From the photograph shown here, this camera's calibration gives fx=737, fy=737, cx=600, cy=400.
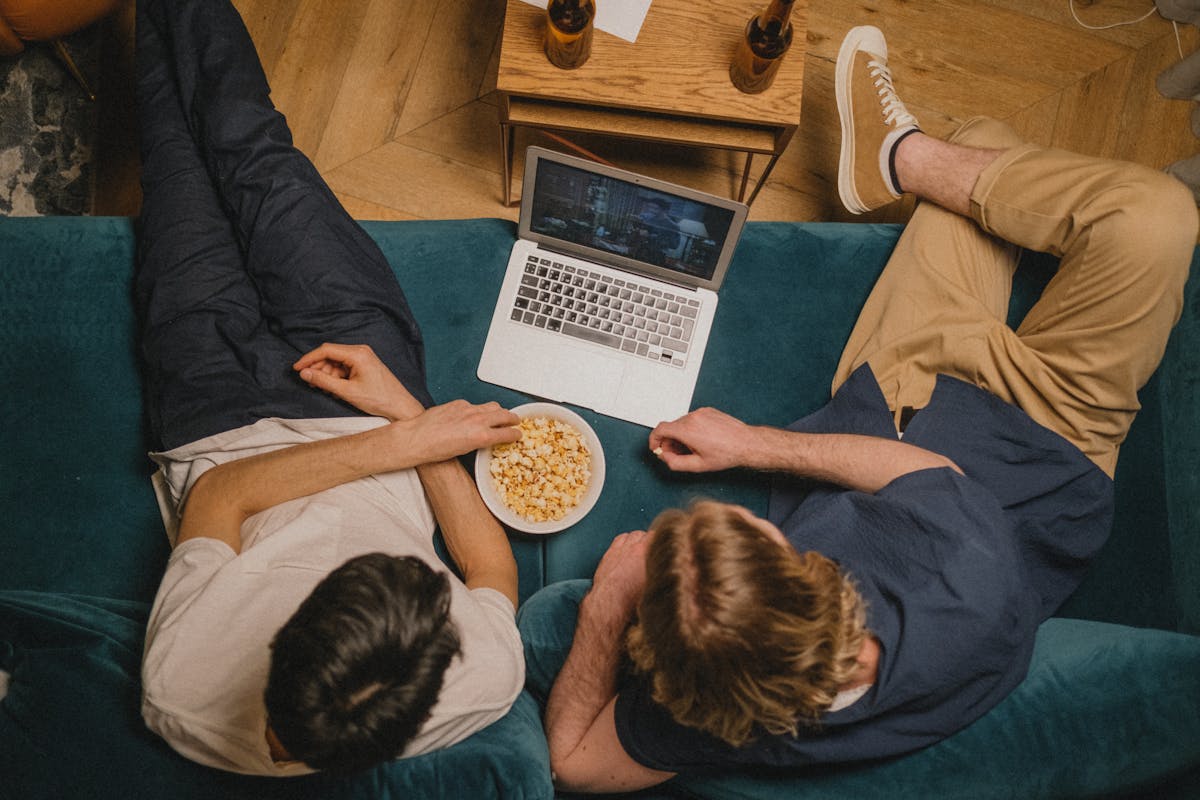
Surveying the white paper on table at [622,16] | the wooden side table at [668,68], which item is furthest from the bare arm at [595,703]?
the white paper on table at [622,16]

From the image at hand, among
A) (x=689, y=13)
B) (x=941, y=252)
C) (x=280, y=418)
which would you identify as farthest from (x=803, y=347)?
(x=280, y=418)

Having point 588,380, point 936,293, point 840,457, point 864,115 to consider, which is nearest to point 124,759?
point 588,380

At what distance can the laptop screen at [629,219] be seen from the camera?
4.25 ft

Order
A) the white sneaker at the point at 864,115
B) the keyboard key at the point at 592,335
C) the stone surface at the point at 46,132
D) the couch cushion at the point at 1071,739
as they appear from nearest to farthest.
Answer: the couch cushion at the point at 1071,739 → the keyboard key at the point at 592,335 → the white sneaker at the point at 864,115 → the stone surface at the point at 46,132

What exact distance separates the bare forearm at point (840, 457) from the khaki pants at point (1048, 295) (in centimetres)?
19

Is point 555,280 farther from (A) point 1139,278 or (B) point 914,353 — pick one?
(A) point 1139,278

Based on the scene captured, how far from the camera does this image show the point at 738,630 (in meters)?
0.94

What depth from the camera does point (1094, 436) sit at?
1413 millimetres

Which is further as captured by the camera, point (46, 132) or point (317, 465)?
point (46, 132)

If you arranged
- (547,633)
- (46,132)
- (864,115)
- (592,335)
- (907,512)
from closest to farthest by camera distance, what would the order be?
(907,512)
(547,633)
(592,335)
(864,115)
(46,132)

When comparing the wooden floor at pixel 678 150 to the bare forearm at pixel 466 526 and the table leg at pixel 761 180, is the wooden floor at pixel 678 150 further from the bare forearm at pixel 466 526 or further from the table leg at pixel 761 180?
the bare forearm at pixel 466 526

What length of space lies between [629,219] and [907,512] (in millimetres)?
709

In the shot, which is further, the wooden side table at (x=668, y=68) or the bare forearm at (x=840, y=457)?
the wooden side table at (x=668, y=68)

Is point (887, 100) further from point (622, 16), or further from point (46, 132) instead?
point (46, 132)
